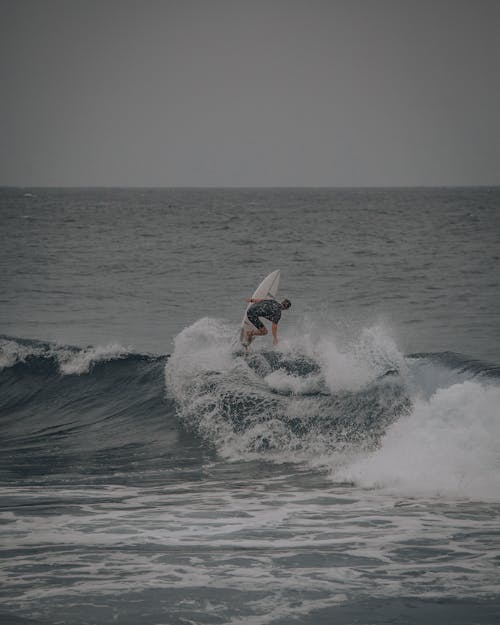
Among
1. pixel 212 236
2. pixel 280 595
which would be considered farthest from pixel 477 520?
pixel 212 236

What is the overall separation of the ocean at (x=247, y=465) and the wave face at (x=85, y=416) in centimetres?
5

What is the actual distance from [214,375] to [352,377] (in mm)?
2317

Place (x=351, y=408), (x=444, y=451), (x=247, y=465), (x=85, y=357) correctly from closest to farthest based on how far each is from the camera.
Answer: (x=444, y=451)
(x=247, y=465)
(x=351, y=408)
(x=85, y=357)

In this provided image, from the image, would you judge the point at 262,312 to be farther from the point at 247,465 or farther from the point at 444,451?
the point at 444,451

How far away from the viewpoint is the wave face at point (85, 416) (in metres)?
10.5

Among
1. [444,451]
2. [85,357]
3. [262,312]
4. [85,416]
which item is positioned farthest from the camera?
[85,357]

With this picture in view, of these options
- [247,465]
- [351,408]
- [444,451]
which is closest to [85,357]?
[351,408]

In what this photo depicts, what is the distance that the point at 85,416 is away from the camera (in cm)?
1412

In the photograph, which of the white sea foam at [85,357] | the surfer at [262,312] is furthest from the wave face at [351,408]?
the white sea foam at [85,357]

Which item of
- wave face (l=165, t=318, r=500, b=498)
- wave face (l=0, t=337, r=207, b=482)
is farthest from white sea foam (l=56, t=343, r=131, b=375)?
wave face (l=165, t=318, r=500, b=498)

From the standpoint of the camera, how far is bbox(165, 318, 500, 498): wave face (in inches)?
359

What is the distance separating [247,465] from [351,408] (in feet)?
7.81

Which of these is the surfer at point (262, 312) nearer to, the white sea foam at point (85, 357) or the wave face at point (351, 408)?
the wave face at point (351, 408)

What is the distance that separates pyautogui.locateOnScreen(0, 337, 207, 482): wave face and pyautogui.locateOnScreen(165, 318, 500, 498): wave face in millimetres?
532
